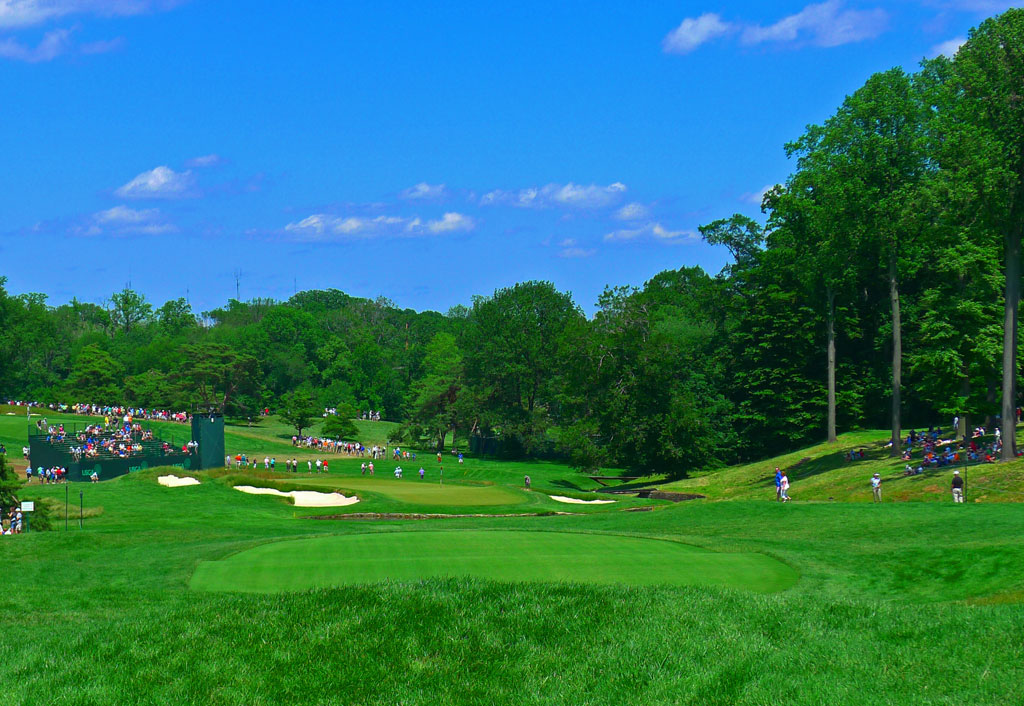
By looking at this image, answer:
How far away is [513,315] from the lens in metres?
97.0

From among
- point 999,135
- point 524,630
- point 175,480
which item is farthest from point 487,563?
point 175,480

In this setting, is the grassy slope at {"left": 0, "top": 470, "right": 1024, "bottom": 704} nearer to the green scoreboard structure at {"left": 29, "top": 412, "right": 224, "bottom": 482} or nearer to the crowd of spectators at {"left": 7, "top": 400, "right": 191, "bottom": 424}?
the green scoreboard structure at {"left": 29, "top": 412, "right": 224, "bottom": 482}

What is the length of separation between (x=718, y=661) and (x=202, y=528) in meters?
27.5

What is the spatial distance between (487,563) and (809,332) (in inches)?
1984

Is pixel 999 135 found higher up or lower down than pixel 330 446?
higher up

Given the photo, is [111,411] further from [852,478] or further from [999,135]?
[999,135]

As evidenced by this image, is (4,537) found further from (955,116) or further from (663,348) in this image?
(663,348)

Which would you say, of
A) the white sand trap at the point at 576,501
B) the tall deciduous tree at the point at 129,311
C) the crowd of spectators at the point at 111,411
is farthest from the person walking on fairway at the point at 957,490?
the tall deciduous tree at the point at 129,311

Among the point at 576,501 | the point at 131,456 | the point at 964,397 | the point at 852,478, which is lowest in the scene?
the point at 576,501

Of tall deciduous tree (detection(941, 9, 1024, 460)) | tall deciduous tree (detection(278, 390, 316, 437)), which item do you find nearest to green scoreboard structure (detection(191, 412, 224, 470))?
tall deciduous tree (detection(278, 390, 316, 437))

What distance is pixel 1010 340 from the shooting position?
114 feet

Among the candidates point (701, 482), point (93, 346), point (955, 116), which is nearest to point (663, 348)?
point (701, 482)

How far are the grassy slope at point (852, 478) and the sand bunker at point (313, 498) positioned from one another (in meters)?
19.8

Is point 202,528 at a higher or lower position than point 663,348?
lower
